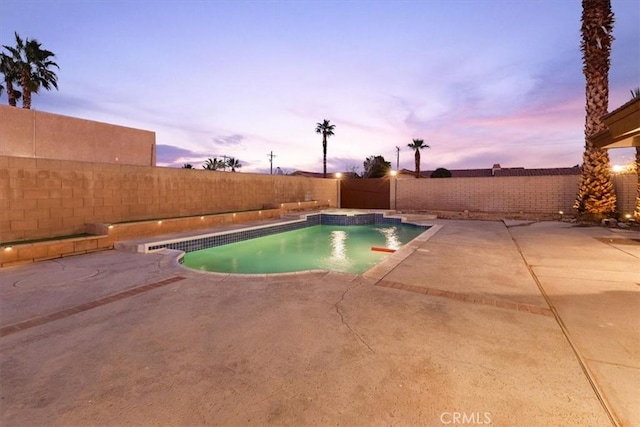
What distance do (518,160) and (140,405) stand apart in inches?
1356

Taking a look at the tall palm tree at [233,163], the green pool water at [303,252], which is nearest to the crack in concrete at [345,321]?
the green pool water at [303,252]

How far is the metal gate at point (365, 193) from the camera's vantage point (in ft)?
59.1

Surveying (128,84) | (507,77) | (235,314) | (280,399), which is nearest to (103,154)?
(128,84)

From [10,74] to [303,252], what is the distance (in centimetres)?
1721

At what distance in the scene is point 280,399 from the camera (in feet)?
5.98

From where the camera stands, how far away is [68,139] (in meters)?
9.44

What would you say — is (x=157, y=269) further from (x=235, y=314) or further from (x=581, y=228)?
(x=581, y=228)

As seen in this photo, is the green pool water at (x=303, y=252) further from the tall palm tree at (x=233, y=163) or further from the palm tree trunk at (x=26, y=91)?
the tall palm tree at (x=233, y=163)

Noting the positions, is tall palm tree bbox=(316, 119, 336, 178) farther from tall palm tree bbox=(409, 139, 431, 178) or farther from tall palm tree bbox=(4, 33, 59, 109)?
tall palm tree bbox=(4, 33, 59, 109)

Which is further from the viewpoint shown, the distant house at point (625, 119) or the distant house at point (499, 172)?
the distant house at point (499, 172)

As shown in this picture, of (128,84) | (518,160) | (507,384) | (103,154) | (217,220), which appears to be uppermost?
(128,84)

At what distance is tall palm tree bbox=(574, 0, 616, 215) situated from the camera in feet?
32.9

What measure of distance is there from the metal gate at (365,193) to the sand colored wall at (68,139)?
1146cm

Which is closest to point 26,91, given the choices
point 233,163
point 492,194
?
point 492,194
